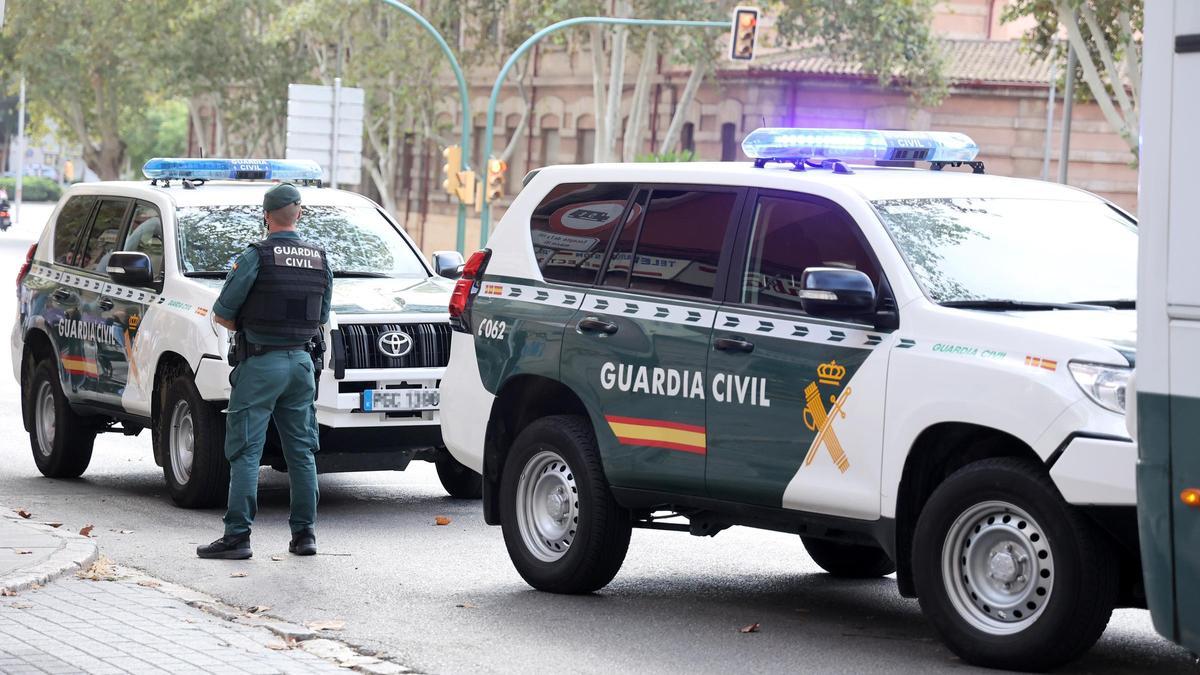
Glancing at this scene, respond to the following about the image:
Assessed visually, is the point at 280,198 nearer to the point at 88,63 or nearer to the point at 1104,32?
the point at 1104,32

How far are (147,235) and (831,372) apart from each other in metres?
6.43

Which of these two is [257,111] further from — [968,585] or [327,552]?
[968,585]

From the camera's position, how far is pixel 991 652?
7086 mm

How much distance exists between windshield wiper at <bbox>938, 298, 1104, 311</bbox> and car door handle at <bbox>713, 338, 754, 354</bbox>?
0.90 m

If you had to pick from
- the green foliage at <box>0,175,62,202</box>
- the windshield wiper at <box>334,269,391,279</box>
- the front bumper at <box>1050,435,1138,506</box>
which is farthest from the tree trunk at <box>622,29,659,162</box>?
the green foliage at <box>0,175,62,202</box>

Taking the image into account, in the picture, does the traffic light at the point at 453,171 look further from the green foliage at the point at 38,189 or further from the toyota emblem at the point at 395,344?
the green foliage at the point at 38,189

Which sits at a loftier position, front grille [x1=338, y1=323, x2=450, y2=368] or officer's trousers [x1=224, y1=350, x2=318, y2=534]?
front grille [x1=338, y1=323, x2=450, y2=368]

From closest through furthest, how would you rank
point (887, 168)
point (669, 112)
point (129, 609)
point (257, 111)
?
point (129, 609)
point (887, 168)
point (669, 112)
point (257, 111)

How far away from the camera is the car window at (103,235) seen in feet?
43.5

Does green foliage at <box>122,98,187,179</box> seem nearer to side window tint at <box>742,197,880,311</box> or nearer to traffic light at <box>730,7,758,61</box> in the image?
traffic light at <box>730,7,758,61</box>

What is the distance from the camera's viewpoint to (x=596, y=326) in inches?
344

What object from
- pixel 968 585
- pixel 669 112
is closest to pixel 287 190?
pixel 968 585

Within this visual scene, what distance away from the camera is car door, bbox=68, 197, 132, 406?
12820 millimetres

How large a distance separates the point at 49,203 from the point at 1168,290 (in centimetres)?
12103
